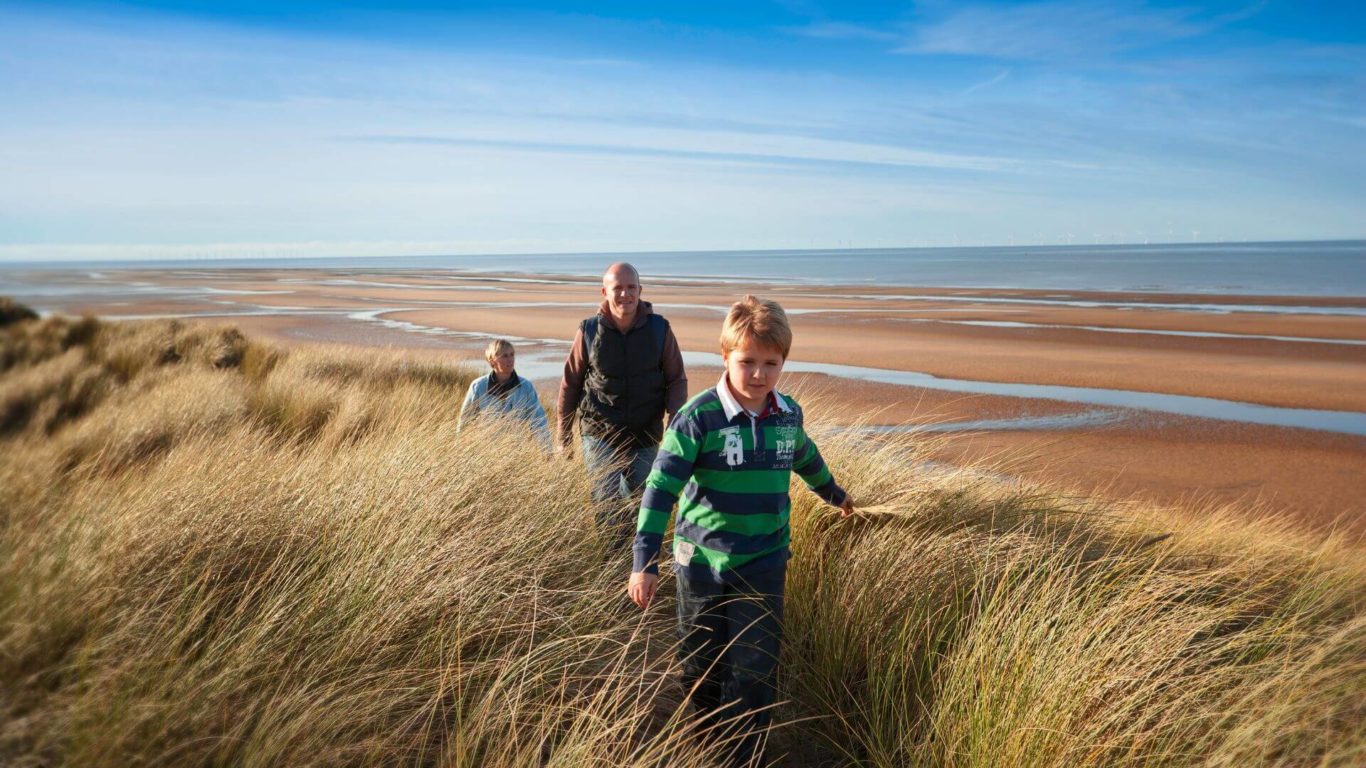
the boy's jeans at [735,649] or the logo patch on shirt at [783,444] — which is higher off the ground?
the logo patch on shirt at [783,444]

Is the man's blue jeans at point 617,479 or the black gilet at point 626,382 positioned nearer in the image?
the man's blue jeans at point 617,479

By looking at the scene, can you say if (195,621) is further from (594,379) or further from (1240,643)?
(1240,643)

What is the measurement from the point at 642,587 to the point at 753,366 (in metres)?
0.87

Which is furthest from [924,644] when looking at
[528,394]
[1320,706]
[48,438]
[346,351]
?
[346,351]

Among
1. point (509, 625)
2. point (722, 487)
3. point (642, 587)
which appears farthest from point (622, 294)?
point (642, 587)

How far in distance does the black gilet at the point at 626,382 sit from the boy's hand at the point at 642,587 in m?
2.21

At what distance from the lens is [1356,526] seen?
817cm

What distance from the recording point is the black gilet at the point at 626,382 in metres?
5.19

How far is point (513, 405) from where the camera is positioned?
678 centimetres

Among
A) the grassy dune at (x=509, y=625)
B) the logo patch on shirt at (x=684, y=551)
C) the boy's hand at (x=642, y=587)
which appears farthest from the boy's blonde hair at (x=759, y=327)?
the grassy dune at (x=509, y=625)

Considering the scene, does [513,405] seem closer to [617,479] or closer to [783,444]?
[617,479]

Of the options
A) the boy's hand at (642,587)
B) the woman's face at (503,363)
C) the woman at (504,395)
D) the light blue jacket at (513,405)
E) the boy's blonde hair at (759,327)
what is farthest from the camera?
the woman's face at (503,363)

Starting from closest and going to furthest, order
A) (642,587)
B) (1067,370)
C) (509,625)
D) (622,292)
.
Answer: (642,587), (509,625), (622,292), (1067,370)

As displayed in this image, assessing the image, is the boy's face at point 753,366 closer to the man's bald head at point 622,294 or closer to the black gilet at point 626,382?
the man's bald head at point 622,294
